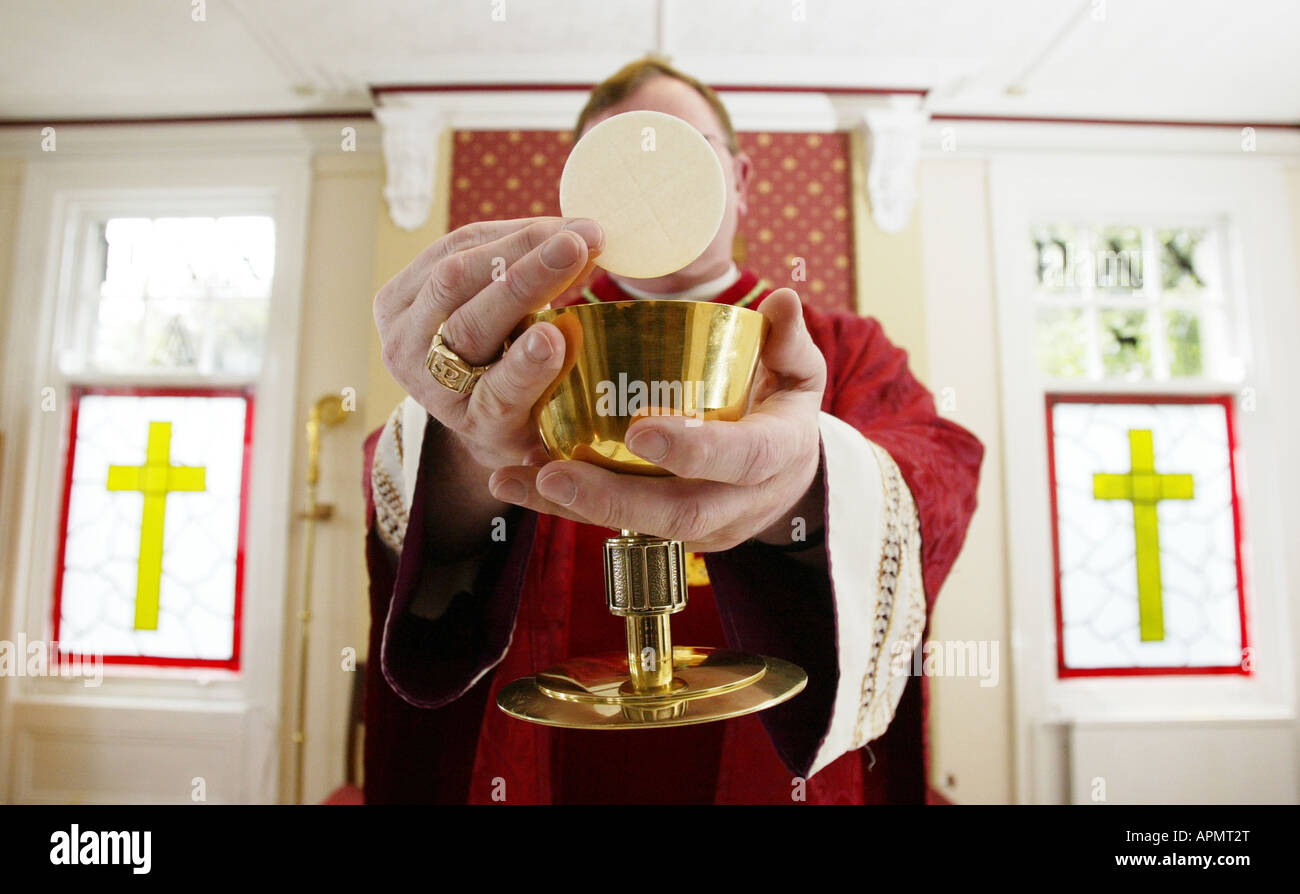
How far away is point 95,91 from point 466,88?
0.53 meters

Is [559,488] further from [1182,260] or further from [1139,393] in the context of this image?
[1182,260]

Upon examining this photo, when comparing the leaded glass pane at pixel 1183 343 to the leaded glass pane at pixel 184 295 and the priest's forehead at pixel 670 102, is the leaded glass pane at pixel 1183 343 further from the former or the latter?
the leaded glass pane at pixel 184 295

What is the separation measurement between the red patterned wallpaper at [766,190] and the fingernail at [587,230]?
1041 millimetres

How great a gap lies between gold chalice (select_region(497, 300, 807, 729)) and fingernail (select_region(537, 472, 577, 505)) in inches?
0.6

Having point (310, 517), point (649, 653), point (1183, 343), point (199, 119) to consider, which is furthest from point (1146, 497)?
point (199, 119)

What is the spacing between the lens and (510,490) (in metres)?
0.23

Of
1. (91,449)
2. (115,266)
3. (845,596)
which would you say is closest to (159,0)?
(115,266)

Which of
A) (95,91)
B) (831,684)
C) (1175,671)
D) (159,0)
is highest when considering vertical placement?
(159,0)

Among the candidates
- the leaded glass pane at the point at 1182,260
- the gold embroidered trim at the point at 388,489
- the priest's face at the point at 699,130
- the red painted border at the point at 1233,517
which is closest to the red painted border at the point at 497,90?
the leaded glass pane at the point at 1182,260

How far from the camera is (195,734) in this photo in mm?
894

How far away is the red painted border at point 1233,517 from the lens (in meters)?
0.73

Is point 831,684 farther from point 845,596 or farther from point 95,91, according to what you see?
point 95,91

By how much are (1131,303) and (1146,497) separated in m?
0.27
